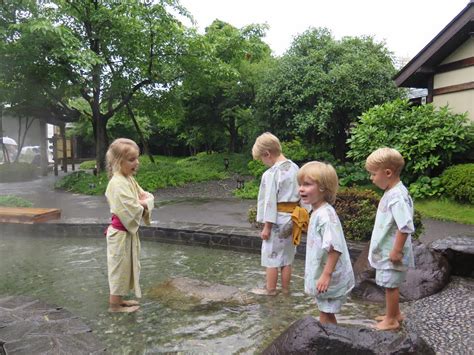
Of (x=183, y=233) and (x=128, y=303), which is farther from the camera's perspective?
(x=183, y=233)

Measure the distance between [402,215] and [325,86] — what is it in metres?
10.9

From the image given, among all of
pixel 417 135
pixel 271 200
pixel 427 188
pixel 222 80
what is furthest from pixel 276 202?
pixel 222 80

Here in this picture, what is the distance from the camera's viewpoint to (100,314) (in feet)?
13.1

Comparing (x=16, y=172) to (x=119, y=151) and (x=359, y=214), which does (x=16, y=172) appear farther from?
(x=119, y=151)

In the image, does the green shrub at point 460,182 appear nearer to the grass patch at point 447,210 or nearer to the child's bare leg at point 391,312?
the grass patch at point 447,210

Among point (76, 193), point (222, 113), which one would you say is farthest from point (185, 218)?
point (222, 113)

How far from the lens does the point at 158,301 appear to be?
4332 millimetres

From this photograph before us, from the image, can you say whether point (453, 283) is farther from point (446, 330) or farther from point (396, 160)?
point (396, 160)

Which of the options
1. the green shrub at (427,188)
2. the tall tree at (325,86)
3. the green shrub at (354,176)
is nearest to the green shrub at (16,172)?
the tall tree at (325,86)

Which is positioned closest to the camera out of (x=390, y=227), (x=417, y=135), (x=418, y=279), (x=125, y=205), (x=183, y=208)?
(x=390, y=227)

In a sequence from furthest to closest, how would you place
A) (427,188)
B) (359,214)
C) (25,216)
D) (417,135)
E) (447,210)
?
1. (417,135)
2. (427,188)
3. (447,210)
4. (25,216)
5. (359,214)

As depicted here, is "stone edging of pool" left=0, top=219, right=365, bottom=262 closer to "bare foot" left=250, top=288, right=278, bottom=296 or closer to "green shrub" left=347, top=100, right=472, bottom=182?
"bare foot" left=250, top=288, right=278, bottom=296

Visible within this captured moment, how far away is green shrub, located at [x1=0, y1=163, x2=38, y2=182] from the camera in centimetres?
1845

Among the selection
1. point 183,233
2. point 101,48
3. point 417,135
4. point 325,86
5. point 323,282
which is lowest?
point 183,233
